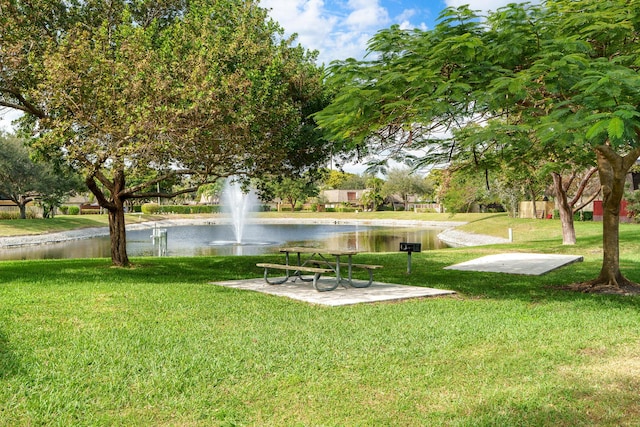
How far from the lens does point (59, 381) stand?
200 inches

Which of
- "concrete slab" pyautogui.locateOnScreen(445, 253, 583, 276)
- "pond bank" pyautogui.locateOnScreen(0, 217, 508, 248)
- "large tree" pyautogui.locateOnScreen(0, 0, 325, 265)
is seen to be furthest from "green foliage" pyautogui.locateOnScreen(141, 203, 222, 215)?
"concrete slab" pyautogui.locateOnScreen(445, 253, 583, 276)

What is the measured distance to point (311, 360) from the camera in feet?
19.0

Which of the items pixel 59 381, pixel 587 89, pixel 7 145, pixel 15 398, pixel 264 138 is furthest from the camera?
pixel 7 145

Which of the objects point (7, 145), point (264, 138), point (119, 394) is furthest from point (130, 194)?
point (7, 145)

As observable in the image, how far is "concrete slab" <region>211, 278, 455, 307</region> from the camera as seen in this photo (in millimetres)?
9430

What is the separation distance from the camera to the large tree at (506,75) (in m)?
7.37

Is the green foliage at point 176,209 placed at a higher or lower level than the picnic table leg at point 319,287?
higher

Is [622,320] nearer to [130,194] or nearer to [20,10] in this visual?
[130,194]

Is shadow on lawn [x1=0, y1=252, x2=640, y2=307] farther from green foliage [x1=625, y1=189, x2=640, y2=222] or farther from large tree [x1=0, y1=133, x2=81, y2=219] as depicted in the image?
large tree [x1=0, y1=133, x2=81, y2=219]

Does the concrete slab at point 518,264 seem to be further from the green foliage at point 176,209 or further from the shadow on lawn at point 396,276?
the green foliage at point 176,209

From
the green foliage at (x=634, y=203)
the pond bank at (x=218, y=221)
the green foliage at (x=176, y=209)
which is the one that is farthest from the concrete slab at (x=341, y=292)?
the green foliage at (x=176, y=209)

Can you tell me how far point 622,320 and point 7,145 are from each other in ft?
157

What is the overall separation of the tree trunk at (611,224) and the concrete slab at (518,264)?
2.39 metres

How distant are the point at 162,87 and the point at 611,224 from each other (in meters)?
9.43
